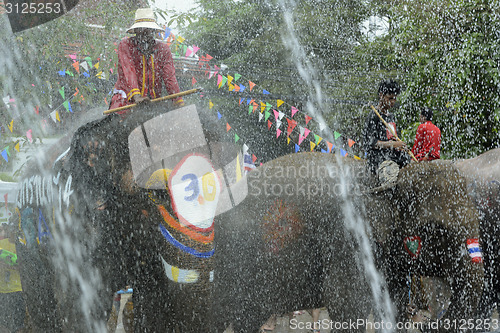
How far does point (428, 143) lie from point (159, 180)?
8.15ft

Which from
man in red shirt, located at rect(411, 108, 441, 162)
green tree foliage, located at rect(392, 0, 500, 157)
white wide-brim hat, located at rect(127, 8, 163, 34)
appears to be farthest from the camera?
green tree foliage, located at rect(392, 0, 500, 157)

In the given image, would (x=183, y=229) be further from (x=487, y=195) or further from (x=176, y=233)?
(x=487, y=195)

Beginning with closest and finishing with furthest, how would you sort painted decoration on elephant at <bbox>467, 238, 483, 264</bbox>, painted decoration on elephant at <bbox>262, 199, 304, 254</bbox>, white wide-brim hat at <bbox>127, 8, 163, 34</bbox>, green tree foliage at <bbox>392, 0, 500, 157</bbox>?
white wide-brim hat at <bbox>127, 8, 163, 34</bbox> < painted decoration on elephant at <bbox>467, 238, 483, 264</bbox> < painted decoration on elephant at <bbox>262, 199, 304, 254</bbox> < green tree foliage at <bbox>392, 0, 500, 157</bbox>

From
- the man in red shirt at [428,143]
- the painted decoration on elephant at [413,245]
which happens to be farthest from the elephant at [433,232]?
the man in red shirt at [428,143]

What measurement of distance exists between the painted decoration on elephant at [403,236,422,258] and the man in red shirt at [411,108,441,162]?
0.78 meters

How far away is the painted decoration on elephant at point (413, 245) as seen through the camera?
12.1 feet

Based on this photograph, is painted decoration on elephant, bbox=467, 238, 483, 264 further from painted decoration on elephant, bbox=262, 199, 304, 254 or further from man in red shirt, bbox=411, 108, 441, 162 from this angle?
painted decoration on elephant, bbox=262, 199, 304, 254

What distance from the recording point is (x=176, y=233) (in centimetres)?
268

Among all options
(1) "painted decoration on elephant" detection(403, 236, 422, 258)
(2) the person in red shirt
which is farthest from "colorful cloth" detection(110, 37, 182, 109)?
(1) "painted decoration on elephant" detection(403, 236, 422, 258)

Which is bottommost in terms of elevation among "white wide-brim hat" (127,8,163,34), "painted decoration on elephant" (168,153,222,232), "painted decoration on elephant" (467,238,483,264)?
"painted decoration on elephant" (467,238,483,264)

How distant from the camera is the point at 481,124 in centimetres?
521

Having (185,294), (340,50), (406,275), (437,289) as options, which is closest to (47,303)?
(185,294)

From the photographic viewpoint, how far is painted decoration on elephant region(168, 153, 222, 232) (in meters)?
2.70

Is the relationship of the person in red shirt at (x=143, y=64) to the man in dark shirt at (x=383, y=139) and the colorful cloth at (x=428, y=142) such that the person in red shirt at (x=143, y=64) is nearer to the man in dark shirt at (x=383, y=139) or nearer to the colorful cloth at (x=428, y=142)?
the man in dark shirt at (x=383, y=139)
